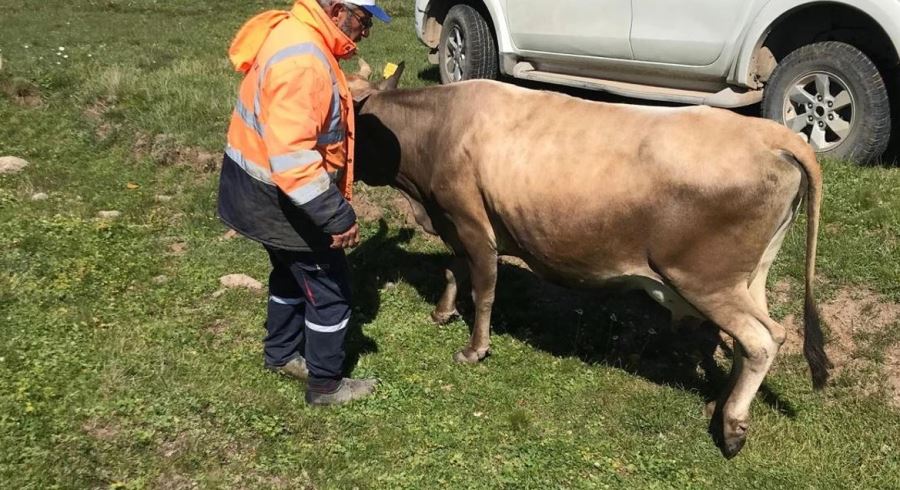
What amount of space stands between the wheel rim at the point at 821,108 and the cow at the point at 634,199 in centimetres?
286

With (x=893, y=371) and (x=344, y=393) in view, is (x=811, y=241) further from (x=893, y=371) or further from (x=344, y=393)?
(x=344, y=393)

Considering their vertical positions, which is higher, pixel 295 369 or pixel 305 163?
pixel 305 163

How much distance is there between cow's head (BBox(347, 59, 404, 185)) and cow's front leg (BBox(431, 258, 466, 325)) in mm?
735

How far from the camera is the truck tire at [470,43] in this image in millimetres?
9219

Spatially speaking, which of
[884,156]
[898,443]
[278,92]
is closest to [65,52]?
[278,92]

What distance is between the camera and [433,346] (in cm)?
519

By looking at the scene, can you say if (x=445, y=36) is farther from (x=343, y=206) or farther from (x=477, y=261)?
(x=343, y=206)

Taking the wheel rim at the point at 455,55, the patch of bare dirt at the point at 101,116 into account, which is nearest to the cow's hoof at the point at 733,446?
the wheel rim at the point at 455,55

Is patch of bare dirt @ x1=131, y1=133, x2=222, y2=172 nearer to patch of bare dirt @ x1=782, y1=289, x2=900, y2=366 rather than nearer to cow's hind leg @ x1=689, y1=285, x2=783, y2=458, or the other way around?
cow's hind leg @ x1=689, y1=285, x2=783, y2=458

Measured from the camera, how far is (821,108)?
6.54m

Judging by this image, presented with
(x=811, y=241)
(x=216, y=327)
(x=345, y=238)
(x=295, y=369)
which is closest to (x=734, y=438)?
(x=811, y=241)

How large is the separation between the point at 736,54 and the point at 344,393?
185 inches

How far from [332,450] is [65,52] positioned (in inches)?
413

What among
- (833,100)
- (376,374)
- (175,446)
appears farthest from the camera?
(833,100)
